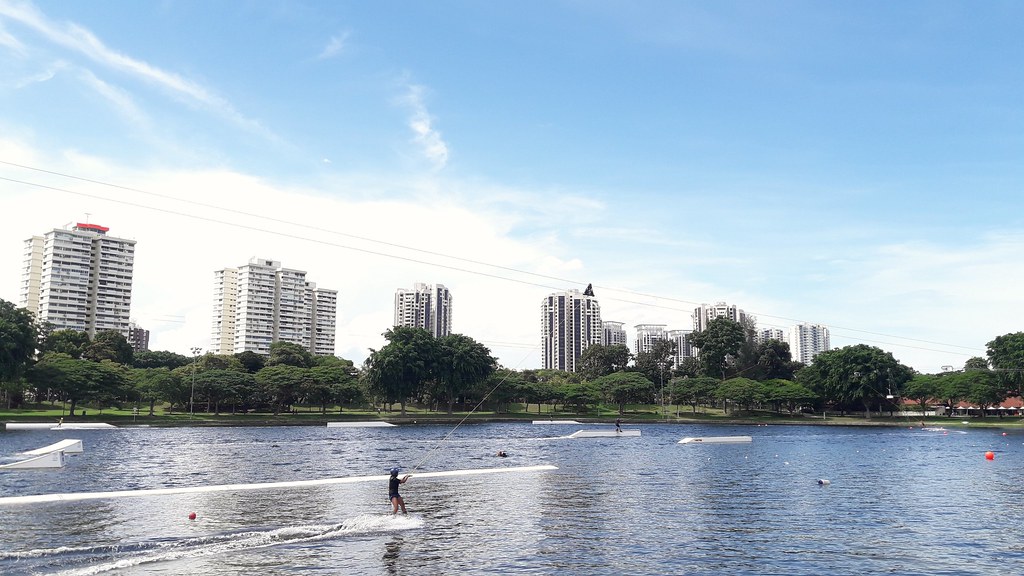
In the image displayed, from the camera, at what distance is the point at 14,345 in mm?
96062

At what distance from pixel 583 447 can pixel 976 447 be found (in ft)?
139

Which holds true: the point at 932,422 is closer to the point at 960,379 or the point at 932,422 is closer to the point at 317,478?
the point at 960,379

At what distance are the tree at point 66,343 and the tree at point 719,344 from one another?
129 metres

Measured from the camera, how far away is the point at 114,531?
87.8 feet

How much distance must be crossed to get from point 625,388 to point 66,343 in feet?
357

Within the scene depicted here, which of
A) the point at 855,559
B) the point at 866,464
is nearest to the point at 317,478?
the point at 855,559

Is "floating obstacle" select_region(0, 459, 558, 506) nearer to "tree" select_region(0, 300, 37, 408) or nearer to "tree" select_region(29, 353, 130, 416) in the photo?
"tree" select_region(0, 300, 37, 408)

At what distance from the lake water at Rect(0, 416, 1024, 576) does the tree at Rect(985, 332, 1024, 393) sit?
7848 centimetres

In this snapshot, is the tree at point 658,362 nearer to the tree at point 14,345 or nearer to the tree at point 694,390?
the tree at point 694,390

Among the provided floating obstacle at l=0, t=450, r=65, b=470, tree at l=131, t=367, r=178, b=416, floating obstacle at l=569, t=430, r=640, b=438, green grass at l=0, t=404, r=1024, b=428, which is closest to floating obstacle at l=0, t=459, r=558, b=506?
floating obstacle at l=0, t=450, r=65, b=470

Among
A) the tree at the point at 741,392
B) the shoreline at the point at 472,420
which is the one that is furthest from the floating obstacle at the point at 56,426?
the tree at the point at 741,392

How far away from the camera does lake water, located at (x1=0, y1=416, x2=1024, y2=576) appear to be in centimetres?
2305

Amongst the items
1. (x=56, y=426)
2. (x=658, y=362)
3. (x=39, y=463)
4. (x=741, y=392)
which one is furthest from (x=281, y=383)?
(x=658, y=362)

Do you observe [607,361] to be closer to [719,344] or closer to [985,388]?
[719,344]
